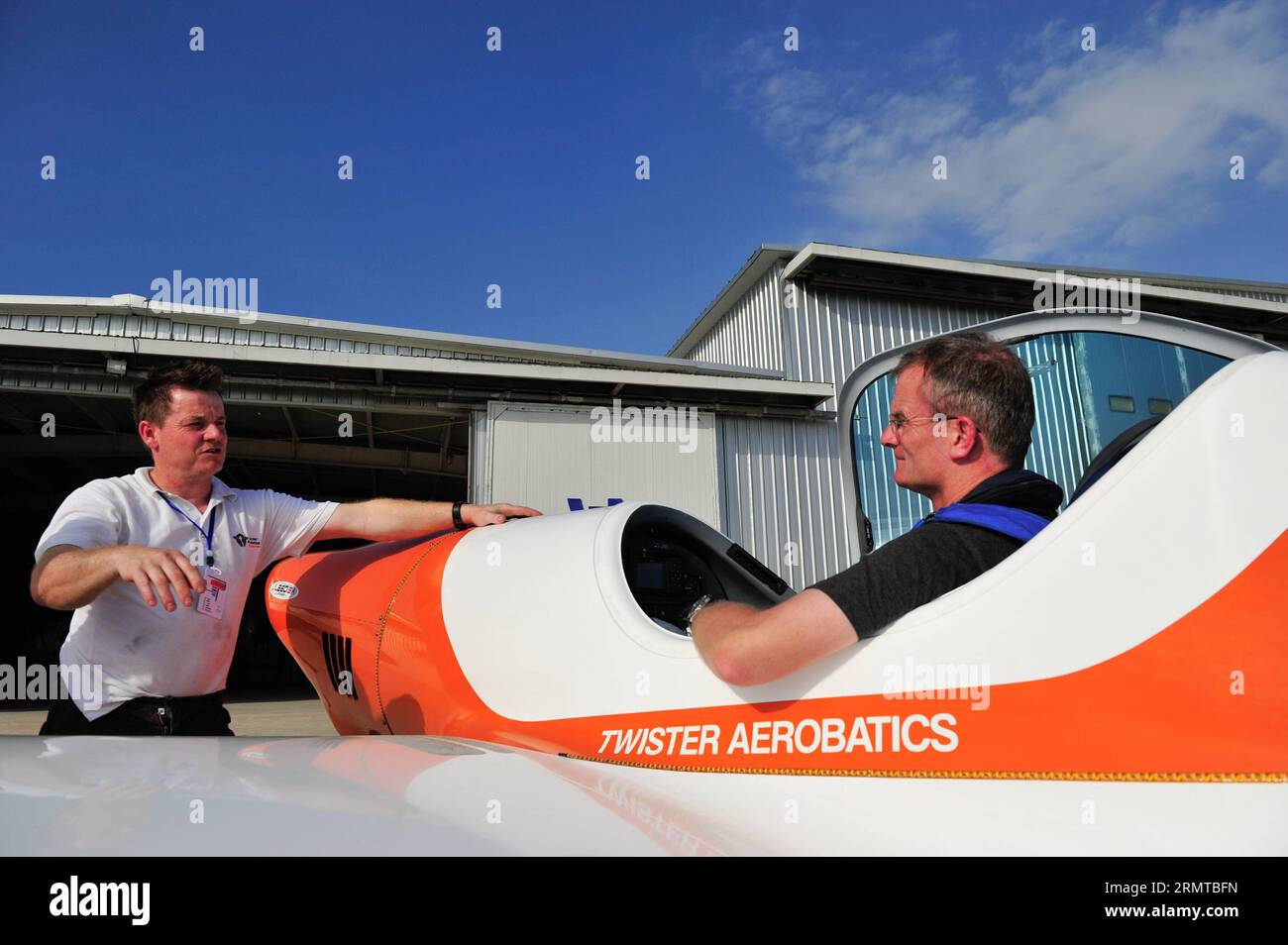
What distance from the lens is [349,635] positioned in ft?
8.77

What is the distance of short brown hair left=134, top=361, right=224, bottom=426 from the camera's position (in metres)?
2.42

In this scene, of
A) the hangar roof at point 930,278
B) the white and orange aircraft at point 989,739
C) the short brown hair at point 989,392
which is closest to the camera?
the white and orange aircraft at point 989,739

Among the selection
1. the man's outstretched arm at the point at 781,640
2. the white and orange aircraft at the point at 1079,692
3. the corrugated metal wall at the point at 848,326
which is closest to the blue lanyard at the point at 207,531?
the white and orange aircraft at the point at 1079,692

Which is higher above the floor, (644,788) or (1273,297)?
(1273,297)

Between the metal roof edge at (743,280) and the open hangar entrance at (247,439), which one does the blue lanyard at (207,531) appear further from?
the metal roof edge at (743,280)

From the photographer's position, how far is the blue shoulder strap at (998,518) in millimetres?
1481

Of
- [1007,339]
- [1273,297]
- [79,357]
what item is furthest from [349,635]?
[1273,297]

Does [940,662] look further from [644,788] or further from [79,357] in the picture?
[79,357]

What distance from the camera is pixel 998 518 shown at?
1501mm

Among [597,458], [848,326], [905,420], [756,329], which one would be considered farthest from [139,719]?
[848,326]

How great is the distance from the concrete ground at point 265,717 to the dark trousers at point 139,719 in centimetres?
462

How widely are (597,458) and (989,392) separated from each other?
8.82m
